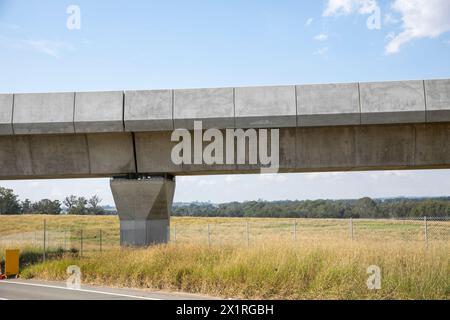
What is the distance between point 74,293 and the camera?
1092 centimetres

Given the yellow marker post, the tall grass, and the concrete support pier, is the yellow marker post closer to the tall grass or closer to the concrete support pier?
the tall grass

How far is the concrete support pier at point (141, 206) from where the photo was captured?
54.7ft

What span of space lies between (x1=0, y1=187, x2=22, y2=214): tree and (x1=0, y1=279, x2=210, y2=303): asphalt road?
75740mm

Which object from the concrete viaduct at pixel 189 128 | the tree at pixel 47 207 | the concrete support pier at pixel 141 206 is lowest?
the tree at pixel 47 207

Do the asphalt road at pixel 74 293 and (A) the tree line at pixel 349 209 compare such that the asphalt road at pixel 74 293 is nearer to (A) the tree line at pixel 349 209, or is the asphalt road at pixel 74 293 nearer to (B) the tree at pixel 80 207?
(A) the tree line at pixel 349 209

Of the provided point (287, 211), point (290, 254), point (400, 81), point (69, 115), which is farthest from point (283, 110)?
point (287, 211)

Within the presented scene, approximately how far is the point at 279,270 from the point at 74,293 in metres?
5.34

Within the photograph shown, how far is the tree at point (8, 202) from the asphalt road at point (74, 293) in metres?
75.7

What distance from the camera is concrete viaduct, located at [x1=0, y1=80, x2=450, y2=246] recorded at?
14.9 m

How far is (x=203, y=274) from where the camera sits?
11.7 metres

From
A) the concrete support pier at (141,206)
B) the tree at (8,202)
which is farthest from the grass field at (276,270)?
the tree at (8,202)

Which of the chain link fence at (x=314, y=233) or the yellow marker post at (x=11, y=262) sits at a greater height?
the yellow marker post at (x=11, y=262)

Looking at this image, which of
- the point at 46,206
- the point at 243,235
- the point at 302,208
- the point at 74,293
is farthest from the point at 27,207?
the point at 74,293

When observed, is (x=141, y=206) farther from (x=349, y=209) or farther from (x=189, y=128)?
(x=349, y=209)
